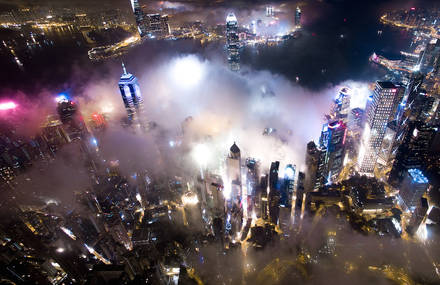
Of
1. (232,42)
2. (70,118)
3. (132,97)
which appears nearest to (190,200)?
(132,97)

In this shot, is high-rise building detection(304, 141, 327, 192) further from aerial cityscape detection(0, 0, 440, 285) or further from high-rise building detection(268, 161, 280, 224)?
high-rise building detection(268, 161, 280, 224)

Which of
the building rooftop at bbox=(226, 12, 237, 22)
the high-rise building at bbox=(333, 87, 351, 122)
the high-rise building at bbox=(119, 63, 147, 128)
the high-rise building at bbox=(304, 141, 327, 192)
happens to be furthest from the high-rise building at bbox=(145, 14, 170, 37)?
the high-rise building at bbox=(333, 87, 351, 122)

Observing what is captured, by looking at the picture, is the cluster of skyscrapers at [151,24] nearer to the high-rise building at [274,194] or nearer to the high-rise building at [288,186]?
the high-rise building at [274,194]

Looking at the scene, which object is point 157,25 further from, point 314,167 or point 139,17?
point 314,167

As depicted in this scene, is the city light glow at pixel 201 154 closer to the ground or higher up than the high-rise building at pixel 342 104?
closer to the ground

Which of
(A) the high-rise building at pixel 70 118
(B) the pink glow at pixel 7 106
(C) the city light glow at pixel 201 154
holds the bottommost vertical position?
(C) the city light glow at pixel 201 154

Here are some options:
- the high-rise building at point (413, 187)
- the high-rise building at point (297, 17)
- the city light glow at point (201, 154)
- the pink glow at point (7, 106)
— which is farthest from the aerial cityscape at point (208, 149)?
the high-rise building at point (297, 17)
